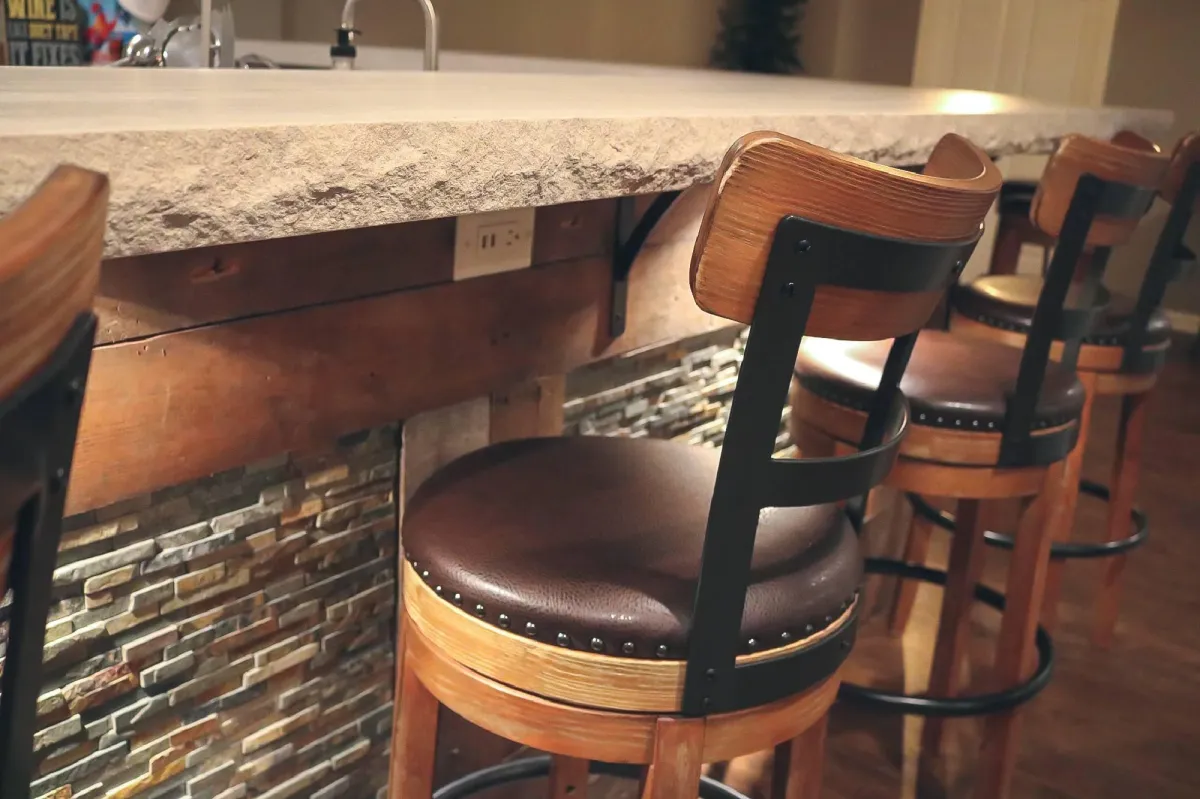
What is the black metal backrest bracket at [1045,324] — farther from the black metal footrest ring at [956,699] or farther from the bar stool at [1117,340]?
the bar stool at [1117,340]

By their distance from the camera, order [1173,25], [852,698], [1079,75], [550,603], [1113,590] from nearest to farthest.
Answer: [550,603]
[852,698]
[1113,590]
[1079,75]
[1173,25]

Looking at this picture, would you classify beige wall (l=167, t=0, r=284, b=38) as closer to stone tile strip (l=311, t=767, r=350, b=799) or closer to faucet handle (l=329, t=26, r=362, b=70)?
faucet handle (l=329, t=26, r=362, b=70)

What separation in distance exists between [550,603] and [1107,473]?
292cm

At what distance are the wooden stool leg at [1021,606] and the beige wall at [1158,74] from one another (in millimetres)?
4258

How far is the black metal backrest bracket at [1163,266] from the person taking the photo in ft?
5.92

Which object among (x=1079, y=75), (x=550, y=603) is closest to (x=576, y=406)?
(x=550, y=603)

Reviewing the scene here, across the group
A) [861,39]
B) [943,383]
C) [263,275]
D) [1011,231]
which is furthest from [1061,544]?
[861,39]

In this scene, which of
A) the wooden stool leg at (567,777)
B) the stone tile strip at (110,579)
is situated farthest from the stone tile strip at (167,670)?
the wooden stool leg at (567,777)

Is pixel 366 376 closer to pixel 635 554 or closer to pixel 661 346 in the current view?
pixel 635 554

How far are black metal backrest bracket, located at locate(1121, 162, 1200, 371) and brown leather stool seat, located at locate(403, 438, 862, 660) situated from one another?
1142mm

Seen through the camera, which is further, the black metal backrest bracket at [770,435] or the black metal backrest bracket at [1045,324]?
the black metal backrest bracket at [1045,324]

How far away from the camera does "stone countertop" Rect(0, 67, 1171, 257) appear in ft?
2.01

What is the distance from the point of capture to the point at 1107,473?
3285 millimetres

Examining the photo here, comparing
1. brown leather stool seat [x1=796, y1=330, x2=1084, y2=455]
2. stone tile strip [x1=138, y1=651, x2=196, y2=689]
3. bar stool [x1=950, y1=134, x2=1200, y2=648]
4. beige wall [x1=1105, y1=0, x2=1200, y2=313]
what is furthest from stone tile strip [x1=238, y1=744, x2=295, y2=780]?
beige wall [x1=1105, y1=0, x2=1200, y2=313]
